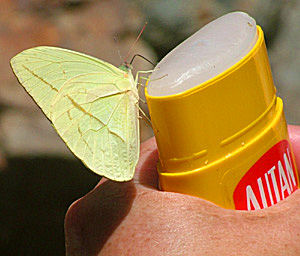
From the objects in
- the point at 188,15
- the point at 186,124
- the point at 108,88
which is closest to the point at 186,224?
the point at 186,124

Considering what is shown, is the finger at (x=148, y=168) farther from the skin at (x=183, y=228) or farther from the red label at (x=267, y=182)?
the red label at (x=267, y=182)

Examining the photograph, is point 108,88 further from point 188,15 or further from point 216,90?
point 188,15

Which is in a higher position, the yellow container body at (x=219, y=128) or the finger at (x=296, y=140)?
the yellow container body at (x=219, y=128)

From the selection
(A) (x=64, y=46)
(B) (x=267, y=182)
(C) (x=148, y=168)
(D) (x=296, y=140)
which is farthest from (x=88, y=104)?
(A) (x=64, y=46)

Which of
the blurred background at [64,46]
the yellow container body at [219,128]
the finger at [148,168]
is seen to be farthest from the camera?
the blurred background at [64,46]

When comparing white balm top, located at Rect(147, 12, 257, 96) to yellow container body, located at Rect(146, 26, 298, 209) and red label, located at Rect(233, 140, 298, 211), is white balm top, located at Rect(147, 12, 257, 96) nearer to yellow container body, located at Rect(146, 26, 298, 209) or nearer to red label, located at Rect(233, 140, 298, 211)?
yellow container body, located at Rect(146, 26, 298, 209)

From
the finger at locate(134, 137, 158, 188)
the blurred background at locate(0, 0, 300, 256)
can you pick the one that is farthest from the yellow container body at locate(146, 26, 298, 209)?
the blurred background at locate(0, 0, 300, 256)

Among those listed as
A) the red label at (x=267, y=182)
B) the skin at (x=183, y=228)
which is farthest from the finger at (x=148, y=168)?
the red label at (x=267, y=182)
